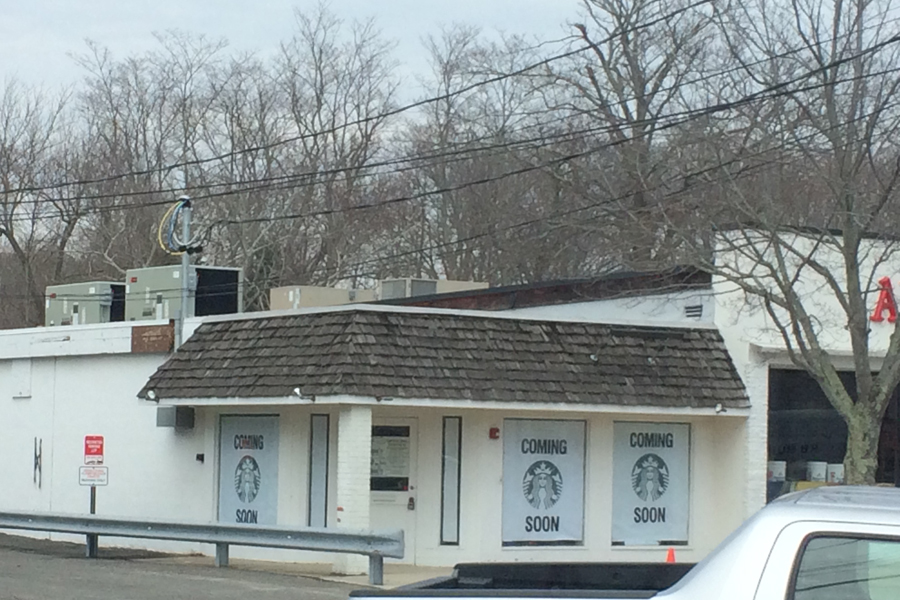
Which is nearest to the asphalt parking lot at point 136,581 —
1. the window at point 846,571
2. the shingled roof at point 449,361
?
the shingled roof at point 449,361

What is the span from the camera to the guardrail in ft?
50.3

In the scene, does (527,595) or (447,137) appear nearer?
(527,595)

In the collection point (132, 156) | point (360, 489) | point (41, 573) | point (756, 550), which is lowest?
point (41, 573)

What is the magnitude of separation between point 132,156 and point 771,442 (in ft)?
93.7

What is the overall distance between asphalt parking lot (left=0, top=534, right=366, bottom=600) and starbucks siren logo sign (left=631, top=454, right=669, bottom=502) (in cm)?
563

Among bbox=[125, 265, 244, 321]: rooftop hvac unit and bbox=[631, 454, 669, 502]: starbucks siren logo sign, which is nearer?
bbox=[631, 454, 669, 502]: starbucks siren logo sign

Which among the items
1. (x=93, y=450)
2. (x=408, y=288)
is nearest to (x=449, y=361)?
(x=93, y=450)

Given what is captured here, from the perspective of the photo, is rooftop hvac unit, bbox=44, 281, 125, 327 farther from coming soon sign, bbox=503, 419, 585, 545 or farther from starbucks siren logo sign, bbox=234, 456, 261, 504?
coming soon sign, bbox=503, 419, 585, 545

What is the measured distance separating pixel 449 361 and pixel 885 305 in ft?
21.7

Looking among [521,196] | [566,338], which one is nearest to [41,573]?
[566,338]

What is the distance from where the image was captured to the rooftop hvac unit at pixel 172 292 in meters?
24.5

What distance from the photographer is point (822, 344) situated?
19109 mm

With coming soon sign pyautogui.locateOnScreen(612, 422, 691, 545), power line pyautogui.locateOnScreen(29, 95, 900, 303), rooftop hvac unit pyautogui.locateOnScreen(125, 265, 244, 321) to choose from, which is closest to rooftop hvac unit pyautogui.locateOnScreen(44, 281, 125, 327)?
power line pyautogui.locateOnScreen(29, 95, 900, 303)

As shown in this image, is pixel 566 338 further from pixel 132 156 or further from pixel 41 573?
pixel 132 156
